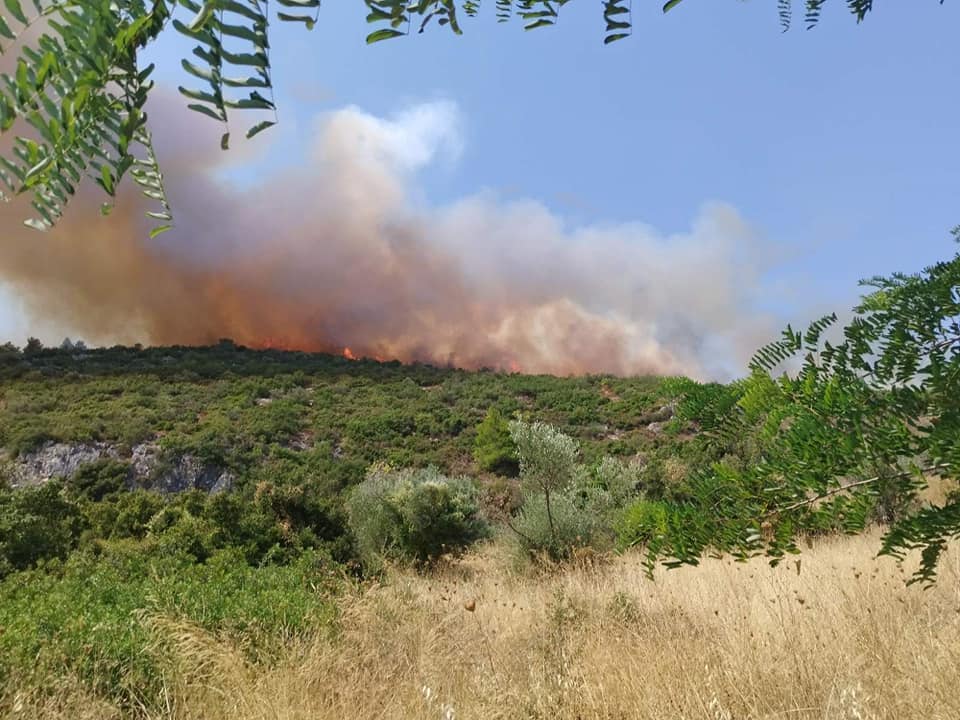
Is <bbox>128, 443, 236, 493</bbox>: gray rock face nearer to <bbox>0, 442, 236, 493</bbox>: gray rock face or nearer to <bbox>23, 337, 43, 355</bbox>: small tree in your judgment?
<bbox>0, 442, 236, 493</bbox>: gray rock face

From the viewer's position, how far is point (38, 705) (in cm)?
336

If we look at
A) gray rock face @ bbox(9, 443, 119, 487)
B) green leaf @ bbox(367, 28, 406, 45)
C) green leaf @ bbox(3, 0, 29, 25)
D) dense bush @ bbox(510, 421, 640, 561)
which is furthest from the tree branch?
gray rock face @ bbox(9, 443, 119, 487)

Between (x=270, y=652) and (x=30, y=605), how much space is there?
1.91 meters

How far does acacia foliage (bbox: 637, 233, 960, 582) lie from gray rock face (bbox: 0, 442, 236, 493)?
763 inches

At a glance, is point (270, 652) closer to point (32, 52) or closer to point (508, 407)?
point (32, 52)

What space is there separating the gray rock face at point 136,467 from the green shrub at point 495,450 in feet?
25.2

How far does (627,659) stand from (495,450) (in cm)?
1765

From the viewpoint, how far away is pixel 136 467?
19.6 metres

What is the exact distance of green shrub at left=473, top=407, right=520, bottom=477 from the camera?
21188 millimetres

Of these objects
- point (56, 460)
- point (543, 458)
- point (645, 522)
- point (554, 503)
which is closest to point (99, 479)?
point (56, 460)

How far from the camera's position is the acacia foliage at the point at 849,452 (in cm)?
121

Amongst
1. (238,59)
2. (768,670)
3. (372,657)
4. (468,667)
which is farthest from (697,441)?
(372,657)

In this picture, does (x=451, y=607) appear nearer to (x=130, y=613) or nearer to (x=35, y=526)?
(x=130, y=613)

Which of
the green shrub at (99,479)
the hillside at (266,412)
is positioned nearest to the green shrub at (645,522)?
the hillside at (266,412)
